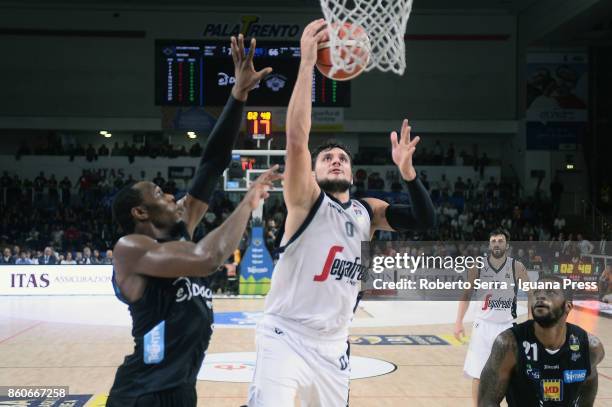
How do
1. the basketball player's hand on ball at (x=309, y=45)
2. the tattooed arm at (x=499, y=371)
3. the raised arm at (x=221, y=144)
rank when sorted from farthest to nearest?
1. the tattooed arm at (x=499, y=371)
2. the raised arm at (x=221, y=144)
3. the basketball player's hand on ball at (x=309, y=45)

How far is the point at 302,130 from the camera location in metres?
3.98

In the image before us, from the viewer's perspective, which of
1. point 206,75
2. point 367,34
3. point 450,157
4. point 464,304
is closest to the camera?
point 367,34

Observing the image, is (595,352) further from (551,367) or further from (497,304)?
(497,304)

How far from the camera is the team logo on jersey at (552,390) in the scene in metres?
4.17

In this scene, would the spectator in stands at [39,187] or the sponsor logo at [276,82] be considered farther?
the spectator in stands at [39,187]

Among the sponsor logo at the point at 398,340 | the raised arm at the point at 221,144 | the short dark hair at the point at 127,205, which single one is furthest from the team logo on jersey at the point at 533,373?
the sponsor logo at the point at 398,340

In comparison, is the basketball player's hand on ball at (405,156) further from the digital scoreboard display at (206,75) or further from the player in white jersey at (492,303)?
the digital scoreboard display at (206,75)

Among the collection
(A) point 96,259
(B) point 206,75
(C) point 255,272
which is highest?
(B) point 206,75

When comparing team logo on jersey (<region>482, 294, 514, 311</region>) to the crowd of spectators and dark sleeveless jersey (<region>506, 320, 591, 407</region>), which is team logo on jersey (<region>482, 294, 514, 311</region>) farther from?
the crowd of spectators

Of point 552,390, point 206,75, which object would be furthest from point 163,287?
point 206,75

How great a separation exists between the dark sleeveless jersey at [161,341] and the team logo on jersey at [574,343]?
2.12 metres

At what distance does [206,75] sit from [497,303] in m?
13.4

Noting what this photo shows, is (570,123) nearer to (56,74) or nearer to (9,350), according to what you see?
(56,74)

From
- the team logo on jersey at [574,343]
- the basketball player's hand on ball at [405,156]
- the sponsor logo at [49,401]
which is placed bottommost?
the sponsor logo at [49,401]
